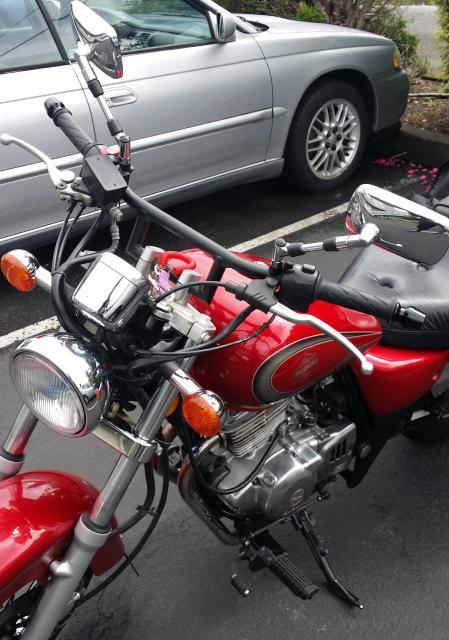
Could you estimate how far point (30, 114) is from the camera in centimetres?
346

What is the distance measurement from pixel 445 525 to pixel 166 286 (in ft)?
5.56

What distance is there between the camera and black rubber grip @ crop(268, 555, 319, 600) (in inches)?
79.5

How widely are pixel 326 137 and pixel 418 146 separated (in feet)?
3.61

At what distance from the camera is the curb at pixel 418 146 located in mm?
5367

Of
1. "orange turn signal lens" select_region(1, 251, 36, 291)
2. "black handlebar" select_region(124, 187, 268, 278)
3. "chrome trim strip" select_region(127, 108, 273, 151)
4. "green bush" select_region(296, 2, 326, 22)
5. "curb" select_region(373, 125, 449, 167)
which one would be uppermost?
"black handlebar" select_region(124, 187, 268, 278)

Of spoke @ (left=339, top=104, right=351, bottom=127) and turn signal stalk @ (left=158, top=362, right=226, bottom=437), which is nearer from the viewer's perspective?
turn signal stalk @ (left=158, top=362, right=226, bottom=437)

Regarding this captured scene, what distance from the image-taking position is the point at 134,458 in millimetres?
1603

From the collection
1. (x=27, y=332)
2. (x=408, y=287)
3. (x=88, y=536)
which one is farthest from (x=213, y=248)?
(x=27, y=332)

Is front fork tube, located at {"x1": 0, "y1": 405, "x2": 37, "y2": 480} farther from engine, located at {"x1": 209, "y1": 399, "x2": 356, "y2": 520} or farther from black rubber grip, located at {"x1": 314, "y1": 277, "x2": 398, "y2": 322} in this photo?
black rubber grip, located at {"x1": 314, "y1": 277, "x2": 398, "y2": 322}

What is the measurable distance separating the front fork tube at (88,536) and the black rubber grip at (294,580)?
604 mm

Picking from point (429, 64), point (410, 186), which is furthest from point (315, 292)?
point (429, 64)

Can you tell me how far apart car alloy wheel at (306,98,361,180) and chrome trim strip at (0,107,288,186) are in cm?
40

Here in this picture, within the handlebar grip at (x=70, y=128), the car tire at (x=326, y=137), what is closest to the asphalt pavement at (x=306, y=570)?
the handlebar grip at (x=70, y=128)

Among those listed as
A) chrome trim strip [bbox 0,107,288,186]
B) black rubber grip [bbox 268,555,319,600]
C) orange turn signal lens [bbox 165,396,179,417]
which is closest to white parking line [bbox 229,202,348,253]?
chrome trim strip [bbox 0,107,288,186]
